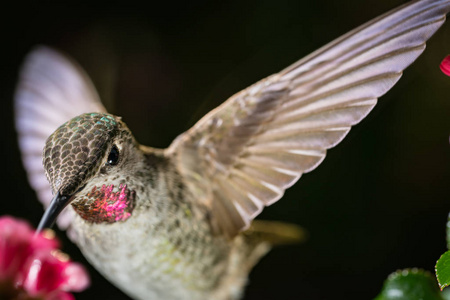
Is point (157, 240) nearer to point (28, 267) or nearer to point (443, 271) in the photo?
point (28, 267)

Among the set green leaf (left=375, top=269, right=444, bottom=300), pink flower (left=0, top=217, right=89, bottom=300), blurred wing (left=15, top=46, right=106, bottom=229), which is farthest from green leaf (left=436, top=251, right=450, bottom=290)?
blurred wing (left=15, top=46, right=106, bottom=229)

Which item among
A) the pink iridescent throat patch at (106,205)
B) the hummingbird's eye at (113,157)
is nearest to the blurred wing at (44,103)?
the pink iridescent throat patch at (106,205)

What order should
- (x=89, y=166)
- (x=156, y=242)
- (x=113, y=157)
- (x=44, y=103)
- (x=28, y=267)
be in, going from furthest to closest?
1. (x=44, y=103)
2. (x=156, y=242)
3. (x=113, y=157)
4. (x=89, y=166)
5. (x=28, y=267)

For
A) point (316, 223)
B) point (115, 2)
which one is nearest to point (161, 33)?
point (115, 2)

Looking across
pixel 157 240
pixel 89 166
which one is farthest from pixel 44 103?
pixel 89 166

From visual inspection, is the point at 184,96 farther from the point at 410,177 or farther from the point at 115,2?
the point at 410,177

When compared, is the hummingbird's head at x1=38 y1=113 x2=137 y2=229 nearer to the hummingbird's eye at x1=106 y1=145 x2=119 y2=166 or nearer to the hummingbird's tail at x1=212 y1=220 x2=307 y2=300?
the hummingbird's eye at x1=106 y1=145 x2=119 y2=166
